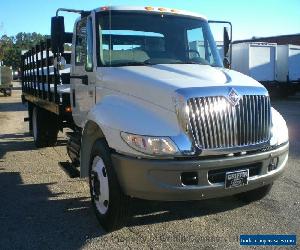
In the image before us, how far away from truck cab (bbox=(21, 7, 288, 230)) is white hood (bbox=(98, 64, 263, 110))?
0.04ft

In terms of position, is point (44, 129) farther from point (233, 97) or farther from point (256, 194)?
point (233, 97)

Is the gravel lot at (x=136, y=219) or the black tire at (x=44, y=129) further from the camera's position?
the black tire at (x=44, y=129)

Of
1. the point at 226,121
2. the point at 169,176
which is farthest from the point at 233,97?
the point at 169,176

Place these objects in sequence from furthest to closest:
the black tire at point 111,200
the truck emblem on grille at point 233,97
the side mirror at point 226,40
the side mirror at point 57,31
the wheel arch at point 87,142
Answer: the side mirror at point 226,40
the side mirror at point 57,31
the wheel arch at point 87,142
the black tire at point 111,200
the truck emblem on grille at point 233,97

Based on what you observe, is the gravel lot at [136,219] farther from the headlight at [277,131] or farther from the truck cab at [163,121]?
the headlight at [277,131]

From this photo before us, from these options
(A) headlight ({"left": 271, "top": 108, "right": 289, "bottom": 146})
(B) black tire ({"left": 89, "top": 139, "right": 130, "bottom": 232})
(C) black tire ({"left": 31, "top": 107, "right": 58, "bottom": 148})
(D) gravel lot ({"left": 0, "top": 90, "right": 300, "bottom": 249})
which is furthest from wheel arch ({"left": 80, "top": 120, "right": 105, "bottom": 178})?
(C) black tire ({"left": 31, "top": 107, "right": 58, "bottom": 148})

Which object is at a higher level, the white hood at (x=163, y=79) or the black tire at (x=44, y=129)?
the white hood at (x=163, y=79)

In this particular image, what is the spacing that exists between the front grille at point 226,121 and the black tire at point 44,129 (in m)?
5.99

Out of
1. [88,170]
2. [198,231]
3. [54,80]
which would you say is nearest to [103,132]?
[88,170]

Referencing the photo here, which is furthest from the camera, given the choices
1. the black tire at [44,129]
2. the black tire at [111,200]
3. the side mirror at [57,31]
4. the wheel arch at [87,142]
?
the black tire at [44,129]

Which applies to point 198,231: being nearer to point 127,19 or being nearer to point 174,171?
point 174,171

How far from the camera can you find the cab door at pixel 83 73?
19.2 ft

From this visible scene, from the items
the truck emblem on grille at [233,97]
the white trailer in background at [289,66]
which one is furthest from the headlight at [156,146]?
the white trailer in background at [289,66]

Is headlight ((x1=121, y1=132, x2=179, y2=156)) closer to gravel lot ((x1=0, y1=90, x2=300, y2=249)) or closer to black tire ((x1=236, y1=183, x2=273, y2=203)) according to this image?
gravel lot ((x1=0, y1=90, x2=300, y2=249))
